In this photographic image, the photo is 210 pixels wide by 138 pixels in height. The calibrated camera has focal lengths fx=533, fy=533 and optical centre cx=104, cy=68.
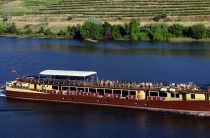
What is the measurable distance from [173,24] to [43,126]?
55191 millimetres

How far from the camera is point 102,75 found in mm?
56500

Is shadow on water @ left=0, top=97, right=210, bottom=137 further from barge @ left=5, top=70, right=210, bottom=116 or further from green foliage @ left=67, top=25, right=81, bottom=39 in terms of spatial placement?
green foliage @ left=67, top=25, right=81, bottom=39

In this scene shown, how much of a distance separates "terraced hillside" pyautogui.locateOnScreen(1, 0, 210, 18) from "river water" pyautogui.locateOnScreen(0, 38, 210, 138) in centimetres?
1560

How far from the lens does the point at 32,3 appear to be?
397ft

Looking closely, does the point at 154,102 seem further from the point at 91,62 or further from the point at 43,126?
the point at 91,62

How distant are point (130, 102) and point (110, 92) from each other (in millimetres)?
2073

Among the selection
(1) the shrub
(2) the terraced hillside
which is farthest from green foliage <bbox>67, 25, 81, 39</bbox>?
(1) the shrub

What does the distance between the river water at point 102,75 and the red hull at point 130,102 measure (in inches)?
26.0

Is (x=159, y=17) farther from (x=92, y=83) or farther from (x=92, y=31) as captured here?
(x=92, y=83)

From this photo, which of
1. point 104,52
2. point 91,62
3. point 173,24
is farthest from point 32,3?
point 91,62

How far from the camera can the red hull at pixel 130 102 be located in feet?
137

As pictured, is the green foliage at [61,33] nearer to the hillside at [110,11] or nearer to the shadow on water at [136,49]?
the hillside at [110,11]

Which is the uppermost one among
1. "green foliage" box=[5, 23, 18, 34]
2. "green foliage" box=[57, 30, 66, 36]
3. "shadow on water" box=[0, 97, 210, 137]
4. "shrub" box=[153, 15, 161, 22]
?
"shrub" box=[153, 15, 161, 22]

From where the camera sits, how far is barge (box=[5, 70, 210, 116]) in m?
42.2
